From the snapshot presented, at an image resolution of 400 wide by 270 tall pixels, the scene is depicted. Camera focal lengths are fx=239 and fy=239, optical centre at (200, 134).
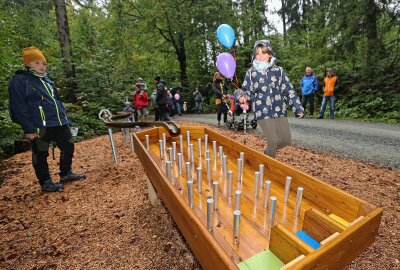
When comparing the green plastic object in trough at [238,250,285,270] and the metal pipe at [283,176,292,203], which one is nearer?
the green plastic object in trough at [238,250,285,270]

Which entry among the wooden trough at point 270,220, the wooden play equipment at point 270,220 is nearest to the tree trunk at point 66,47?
the wooden trough at point 270,220

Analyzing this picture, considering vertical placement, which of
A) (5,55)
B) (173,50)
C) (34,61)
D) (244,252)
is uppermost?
(173,50)

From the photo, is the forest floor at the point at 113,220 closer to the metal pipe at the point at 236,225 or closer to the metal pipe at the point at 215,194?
the metal pipe at the point at 215,194

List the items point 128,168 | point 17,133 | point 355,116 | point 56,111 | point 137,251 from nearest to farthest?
point 137,251 → point 56,111 → point 128,168 → point 17,133 → point 355,116

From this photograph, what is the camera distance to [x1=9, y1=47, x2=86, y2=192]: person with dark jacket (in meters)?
3.43

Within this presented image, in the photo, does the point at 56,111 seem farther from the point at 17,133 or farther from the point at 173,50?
the point at 173,50

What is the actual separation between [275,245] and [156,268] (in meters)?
1.37

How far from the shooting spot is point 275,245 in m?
1.38

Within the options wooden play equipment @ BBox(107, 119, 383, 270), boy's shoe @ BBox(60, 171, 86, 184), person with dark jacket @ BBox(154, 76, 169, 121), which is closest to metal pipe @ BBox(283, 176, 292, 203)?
wooden play equipment @ BBox(107, 119, 383, 270)

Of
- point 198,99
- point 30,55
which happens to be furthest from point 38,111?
point 198,99

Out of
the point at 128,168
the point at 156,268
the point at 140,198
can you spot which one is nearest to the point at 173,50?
the point at 128,168

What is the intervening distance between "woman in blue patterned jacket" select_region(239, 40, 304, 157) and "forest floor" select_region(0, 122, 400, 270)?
49.6 inches

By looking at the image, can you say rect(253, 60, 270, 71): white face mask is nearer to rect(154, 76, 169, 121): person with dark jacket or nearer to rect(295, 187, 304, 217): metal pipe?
rect(295, 187, 304, 217): metal pipe

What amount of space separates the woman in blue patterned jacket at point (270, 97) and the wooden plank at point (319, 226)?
1.90m
